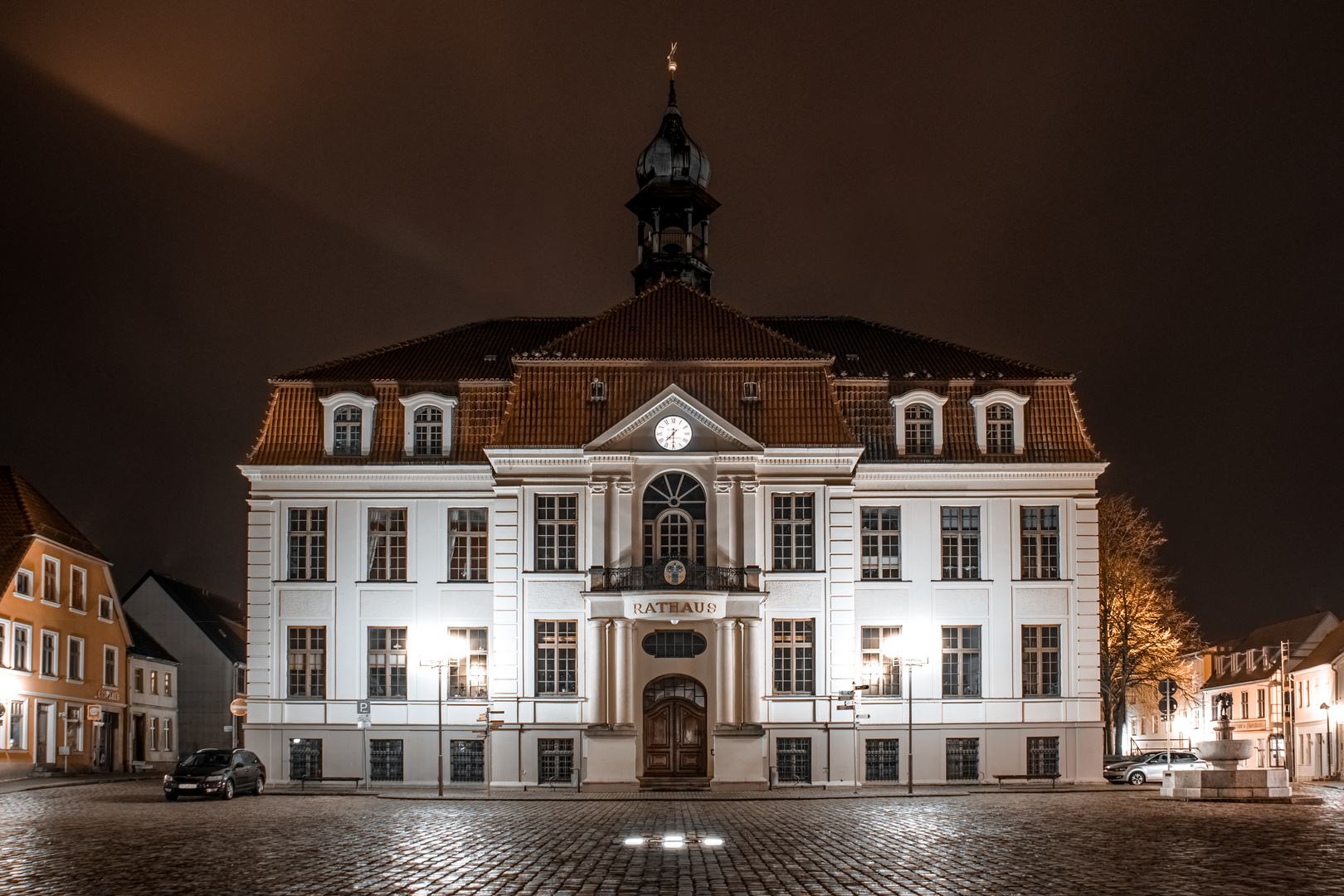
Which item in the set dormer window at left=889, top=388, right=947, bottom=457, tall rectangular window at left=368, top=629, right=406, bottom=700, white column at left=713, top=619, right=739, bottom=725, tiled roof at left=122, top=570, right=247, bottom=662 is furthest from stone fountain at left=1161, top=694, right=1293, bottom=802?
tiled roof at left=122, top=570, right=247, bottom=662

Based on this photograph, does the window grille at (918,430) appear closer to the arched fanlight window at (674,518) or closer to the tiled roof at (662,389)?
the tiled roof at (662,389)

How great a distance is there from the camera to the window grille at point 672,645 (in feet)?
159

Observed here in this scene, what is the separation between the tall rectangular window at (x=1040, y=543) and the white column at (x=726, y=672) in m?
10.5

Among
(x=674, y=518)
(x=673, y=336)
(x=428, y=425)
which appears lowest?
(x=674, y=518)

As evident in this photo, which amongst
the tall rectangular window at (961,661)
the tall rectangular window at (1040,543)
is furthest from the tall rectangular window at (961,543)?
the tall rectangular window at (961,661)

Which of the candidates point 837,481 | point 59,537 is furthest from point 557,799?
point 59,537

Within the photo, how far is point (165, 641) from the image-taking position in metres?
83.8

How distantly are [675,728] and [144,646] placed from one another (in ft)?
122

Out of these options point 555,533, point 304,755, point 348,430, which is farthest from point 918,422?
point 304,755

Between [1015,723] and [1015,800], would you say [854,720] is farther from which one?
[1015,800]

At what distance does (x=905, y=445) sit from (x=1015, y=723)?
9630mm

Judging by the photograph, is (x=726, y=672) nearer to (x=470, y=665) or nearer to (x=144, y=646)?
(x=470, y=665)

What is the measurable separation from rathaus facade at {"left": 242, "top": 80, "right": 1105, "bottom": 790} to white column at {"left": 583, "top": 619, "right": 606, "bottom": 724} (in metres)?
0.09

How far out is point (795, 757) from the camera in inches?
1928
